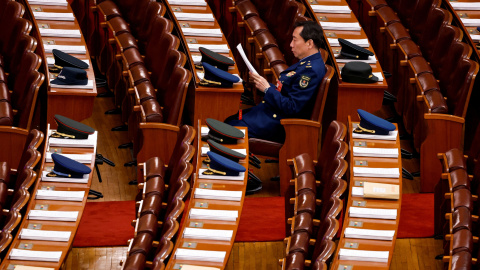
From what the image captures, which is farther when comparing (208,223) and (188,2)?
(188,2)

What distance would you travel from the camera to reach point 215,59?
1.47 meters

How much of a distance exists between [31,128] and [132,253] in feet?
1.28

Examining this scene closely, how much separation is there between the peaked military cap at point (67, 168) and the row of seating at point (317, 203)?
0.25 m

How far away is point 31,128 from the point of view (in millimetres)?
1498

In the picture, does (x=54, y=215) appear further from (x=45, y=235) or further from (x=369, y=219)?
(x=369, y=219)

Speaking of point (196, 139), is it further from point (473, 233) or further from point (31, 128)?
point (473, 233)

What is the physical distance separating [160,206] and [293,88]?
276 millimetres

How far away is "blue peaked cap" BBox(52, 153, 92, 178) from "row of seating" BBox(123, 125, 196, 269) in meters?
0.08

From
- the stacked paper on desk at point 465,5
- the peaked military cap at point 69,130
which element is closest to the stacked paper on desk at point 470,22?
the stacked paper on desk at point 465,5

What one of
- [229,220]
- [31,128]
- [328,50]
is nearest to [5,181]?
[31,128]

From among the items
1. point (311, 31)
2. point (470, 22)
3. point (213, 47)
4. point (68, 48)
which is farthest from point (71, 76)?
point (470, 22)

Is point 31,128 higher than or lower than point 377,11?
lower

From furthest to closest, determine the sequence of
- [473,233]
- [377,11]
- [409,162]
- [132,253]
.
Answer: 1. [377,11]
2. [409,162]
3. [473,233]
4. [132,253]

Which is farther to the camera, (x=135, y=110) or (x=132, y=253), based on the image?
(x=135, y=110)
